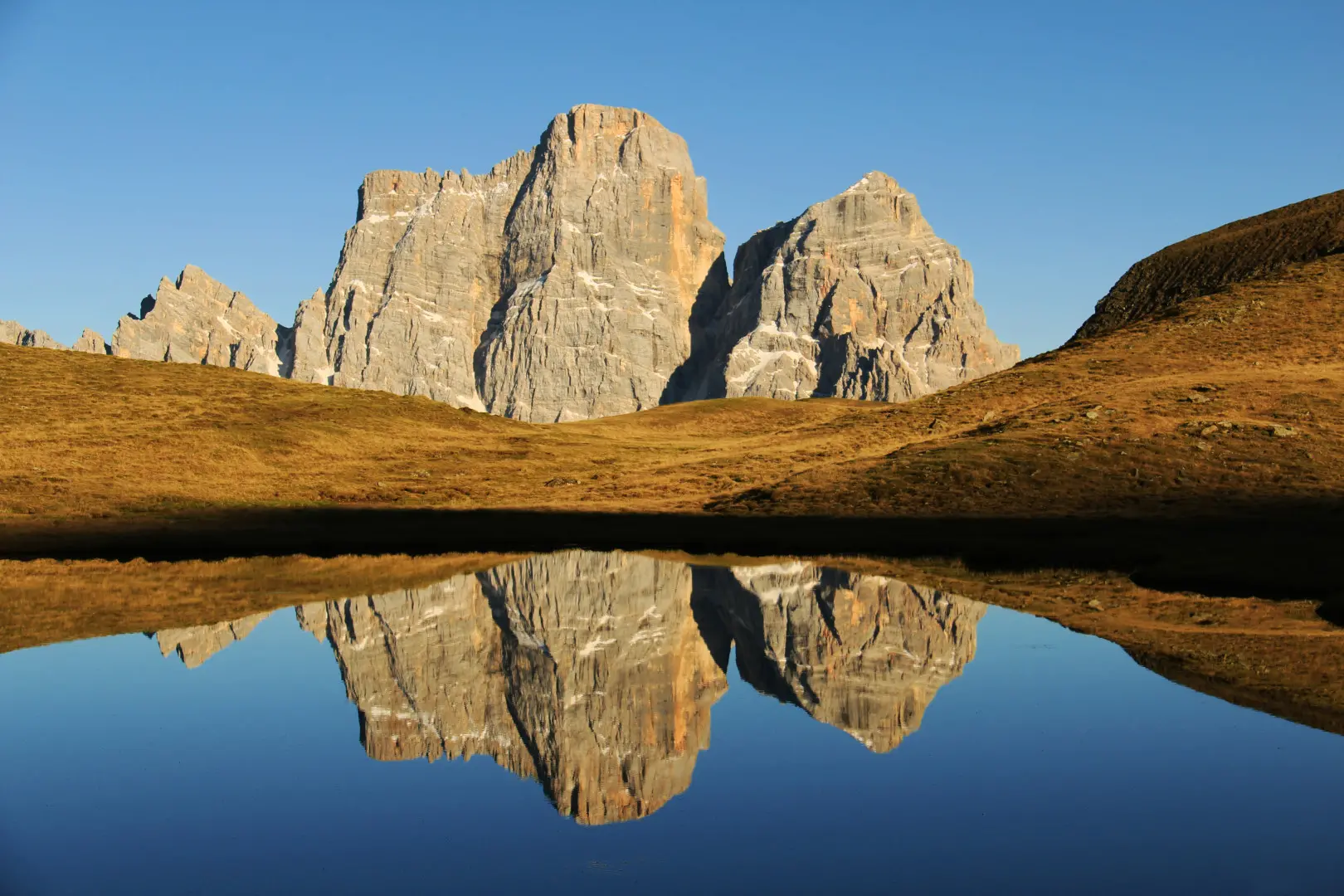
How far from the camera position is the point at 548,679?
23.4 metres

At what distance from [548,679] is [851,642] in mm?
7539

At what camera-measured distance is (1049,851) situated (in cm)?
1348

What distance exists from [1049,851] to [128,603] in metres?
28.5

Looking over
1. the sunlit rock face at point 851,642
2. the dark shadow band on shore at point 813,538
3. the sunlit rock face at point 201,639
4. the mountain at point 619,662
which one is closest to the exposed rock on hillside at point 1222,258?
the dark shadow band on shore at point 813,538

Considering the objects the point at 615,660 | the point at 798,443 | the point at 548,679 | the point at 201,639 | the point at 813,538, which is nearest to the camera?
the point at 548,679

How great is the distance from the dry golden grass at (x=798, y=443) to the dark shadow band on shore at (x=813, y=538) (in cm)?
349

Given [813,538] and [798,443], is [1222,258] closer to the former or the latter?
[798,443]

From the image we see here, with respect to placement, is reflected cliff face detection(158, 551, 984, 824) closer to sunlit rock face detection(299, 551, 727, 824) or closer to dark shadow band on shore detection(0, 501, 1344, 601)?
sunlit rock face detection(299, 551, 727, 824)

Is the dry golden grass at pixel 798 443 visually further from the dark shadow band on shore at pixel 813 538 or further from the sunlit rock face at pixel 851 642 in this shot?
the sunlit rock face at pixel 851 642

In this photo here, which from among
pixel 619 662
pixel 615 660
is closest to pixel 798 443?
pixel 615 660

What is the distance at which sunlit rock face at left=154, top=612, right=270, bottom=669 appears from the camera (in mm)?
26812

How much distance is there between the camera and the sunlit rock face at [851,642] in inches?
829

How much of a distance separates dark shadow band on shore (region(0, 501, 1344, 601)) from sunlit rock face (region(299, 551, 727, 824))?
11695 mm

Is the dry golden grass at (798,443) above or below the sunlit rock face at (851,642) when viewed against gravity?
above
